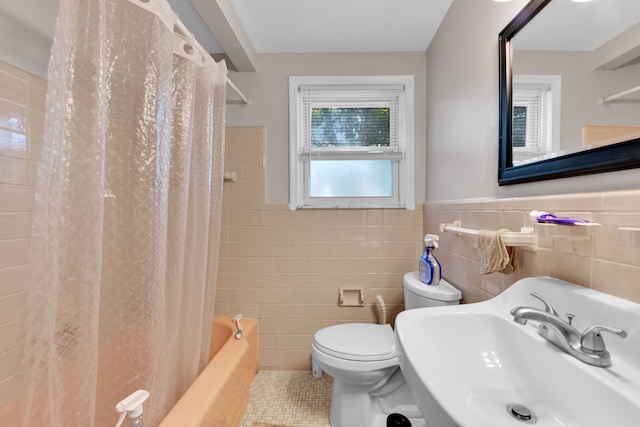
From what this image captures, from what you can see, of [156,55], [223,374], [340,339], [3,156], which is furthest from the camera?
[340,339]

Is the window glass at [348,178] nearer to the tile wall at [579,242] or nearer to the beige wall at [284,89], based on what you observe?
the beige wall at [284,89]

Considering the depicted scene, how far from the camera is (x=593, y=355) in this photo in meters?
0.56

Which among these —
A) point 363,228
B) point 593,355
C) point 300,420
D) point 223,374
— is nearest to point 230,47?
point 363,228

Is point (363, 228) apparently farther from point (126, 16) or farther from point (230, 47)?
point (126, 16)

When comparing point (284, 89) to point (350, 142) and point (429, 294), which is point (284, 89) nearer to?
point (350, 142)

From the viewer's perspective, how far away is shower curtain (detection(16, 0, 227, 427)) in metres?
0.62

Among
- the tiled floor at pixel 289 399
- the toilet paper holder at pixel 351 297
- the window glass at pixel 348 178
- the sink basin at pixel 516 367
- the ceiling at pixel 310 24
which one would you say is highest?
the ceiling at pixel 310 24

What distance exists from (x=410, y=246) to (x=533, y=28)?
123 cm

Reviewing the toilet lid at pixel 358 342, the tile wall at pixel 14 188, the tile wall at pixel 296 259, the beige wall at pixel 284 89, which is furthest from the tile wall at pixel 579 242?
the tile wall at pixel 14 188

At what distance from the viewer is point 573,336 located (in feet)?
1.96

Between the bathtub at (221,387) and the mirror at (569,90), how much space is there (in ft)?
4.28

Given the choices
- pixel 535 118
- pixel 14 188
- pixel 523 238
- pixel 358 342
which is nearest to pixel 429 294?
pixel 358 342

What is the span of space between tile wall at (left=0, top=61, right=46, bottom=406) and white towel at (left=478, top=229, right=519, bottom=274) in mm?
1592

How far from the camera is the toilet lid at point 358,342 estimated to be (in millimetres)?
1264
